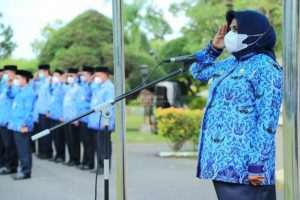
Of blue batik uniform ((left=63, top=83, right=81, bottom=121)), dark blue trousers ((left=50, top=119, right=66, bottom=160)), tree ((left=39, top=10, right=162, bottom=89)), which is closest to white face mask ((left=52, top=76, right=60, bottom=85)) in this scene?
dark blue trousers ((left=50, top=119, right=66, bottom=160))

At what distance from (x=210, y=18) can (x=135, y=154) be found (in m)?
4.23

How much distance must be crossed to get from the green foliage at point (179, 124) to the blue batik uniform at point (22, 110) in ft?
13.1

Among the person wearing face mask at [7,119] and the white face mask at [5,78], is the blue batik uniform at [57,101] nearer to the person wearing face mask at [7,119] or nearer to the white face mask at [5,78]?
the person wearing face mask at [7,119]

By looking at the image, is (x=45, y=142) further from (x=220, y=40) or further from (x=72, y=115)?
(x=220, y=40)

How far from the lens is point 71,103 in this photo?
10.7 metres

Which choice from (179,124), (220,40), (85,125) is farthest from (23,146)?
(220,40)

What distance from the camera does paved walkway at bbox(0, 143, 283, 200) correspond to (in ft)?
26.0

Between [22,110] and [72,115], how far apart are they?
167 cm

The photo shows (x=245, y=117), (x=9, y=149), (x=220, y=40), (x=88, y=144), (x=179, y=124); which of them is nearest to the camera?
(x=245, y=117)

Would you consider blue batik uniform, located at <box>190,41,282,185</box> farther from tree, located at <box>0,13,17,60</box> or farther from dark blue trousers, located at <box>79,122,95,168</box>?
tree, located at <box>0,13,17,60</box>

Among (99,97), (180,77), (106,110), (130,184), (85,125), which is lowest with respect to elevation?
(130,184)

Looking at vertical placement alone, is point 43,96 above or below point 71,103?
above

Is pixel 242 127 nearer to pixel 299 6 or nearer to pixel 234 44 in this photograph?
pixel 234 44

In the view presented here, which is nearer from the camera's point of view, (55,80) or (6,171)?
(6,171)
